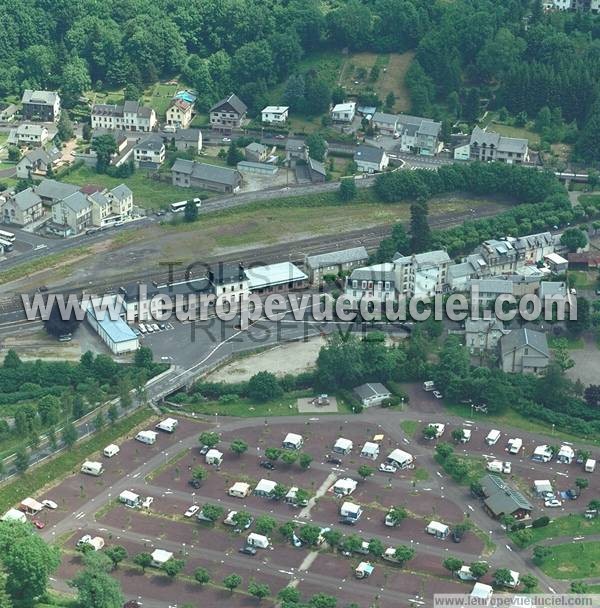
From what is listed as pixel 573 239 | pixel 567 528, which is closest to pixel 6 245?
pixel 573 239

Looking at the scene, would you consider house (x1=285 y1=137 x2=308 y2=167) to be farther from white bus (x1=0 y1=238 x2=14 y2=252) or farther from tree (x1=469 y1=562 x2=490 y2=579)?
tree (x1=469 y1=562 x2=490 y2=579)

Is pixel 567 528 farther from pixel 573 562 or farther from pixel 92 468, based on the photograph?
pixel 92 468

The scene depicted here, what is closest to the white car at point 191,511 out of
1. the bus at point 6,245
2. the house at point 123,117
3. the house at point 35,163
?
the bus at point 6,245

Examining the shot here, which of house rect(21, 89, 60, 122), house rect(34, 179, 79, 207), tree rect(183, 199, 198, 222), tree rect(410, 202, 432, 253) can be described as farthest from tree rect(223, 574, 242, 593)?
house rect(21, 89, 60, 122)

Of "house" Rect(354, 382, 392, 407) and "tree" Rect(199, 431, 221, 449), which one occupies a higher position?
"house" Rect(354, 382, 392, 407)

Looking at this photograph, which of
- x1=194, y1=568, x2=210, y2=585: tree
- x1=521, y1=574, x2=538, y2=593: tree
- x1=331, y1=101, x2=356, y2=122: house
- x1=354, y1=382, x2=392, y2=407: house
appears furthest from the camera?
x1=331, y1=101, x2=356, y2=122: house

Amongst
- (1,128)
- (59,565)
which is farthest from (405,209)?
(59,565)

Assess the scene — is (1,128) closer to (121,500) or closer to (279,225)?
(279,225)

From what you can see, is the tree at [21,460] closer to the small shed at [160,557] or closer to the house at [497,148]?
the small shed at [160,557]
